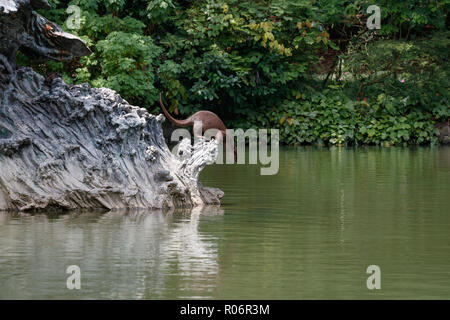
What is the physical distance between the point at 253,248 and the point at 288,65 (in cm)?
1730

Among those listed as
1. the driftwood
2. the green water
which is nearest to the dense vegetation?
the green water

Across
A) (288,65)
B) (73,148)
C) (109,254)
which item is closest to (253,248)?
(109,254)

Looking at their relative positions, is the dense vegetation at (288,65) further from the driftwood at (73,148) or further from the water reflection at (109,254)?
the water reflection at (109,254)

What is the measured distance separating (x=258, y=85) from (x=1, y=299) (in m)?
19.5

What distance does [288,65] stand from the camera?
2572cm

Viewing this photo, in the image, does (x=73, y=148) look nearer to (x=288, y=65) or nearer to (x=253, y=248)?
(x=253, y=248)

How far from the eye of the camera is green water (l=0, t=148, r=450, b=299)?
709 cm

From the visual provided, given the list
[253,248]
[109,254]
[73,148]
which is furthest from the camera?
[73,148]

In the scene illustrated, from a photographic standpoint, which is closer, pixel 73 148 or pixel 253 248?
pixel 253 248

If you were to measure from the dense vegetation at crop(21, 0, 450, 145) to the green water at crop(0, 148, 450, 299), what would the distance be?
1076cm

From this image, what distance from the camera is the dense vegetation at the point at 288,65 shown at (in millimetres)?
24516

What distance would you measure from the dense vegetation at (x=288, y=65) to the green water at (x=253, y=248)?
35.3 ft

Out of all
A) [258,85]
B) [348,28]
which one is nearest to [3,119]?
[258,85]

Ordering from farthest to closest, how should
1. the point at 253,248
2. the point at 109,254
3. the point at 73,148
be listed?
the point at 73,148 → the point at 253,248 → the point at 109,254
